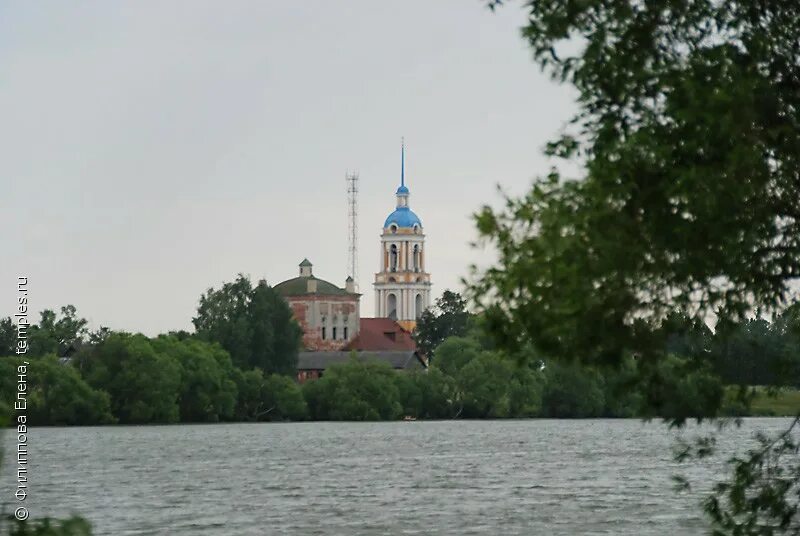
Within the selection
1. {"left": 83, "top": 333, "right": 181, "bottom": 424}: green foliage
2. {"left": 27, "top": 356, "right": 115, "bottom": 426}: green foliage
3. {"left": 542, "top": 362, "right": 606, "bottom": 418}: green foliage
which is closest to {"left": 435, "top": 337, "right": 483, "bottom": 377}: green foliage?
{"left": 542, "top": 362, "right": 606, "bottom": 418}: green foliage

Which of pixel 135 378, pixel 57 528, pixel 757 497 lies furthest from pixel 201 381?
pixel 57 528

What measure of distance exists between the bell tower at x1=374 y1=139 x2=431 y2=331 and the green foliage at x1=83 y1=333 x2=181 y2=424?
10762 centimetres

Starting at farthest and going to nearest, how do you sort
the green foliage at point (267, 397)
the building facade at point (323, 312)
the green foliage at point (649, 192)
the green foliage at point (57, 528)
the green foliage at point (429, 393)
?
the building facade at point (323, 312) → the green foliage at point (429, 393) → the green foliage at point (267, 397) → the green foliage at point (649, 192) → the green foliage at point (57, 528)

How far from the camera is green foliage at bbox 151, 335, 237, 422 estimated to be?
8869cm

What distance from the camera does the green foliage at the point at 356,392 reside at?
9731cm

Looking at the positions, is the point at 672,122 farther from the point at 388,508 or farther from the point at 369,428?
the point at 369,428

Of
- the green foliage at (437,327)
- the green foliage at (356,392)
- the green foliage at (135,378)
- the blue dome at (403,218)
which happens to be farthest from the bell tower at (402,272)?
the green foliage at (135,378)

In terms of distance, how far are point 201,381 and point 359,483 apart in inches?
1689

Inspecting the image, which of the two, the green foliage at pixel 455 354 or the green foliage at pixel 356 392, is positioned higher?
the green foliage at pixel 455 354

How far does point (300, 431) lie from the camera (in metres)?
88.2

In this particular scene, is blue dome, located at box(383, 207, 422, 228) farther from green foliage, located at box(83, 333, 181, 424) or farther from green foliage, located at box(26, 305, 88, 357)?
green foliage, located at box(83, 333, 181, 424)

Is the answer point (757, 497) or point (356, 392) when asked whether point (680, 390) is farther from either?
point (356, 392)

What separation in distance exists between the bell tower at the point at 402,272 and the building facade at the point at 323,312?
37913 millimetres

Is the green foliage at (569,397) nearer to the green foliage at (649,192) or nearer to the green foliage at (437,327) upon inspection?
the green foliage at (437,327)
